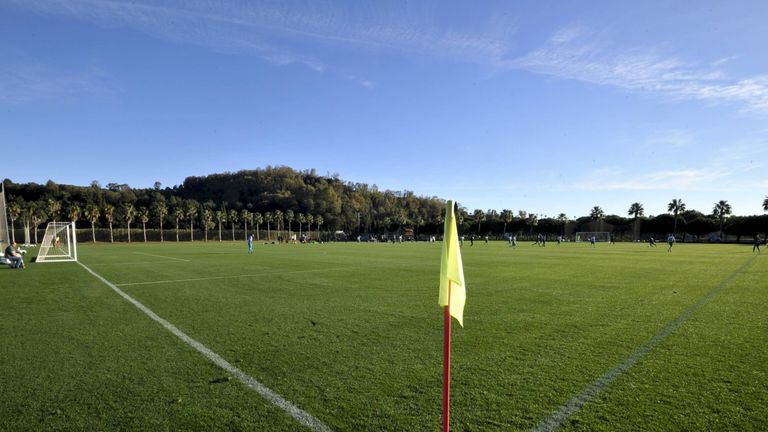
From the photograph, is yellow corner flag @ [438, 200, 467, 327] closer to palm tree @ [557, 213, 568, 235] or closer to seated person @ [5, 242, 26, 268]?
seated person @ [5, 242, 26, 268]

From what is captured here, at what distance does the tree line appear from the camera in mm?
97562

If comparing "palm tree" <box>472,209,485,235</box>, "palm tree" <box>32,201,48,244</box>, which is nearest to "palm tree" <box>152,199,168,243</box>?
"palm tree" <box>32,201,48,244</box>

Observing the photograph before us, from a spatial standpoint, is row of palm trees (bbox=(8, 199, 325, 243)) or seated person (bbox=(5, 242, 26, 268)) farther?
row of palm trees (bbox=(8, 199, 325, 243))

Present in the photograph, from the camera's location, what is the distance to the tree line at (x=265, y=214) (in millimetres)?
97562

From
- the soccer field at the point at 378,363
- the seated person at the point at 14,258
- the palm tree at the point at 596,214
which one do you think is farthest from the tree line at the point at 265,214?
the soccer field at the point at 378,363

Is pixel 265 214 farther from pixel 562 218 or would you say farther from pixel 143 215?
pixel 562 218

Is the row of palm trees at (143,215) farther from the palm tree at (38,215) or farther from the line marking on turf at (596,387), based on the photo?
the line marking on turf at (596,387)

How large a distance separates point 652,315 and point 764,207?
12190 centimetres

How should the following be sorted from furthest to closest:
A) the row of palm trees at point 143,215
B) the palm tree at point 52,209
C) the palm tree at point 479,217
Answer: the palm tree at point 479,217, the palm tree at point 52,209, the row of palm trees at point 143,215

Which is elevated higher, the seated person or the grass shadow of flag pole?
the grass shadow of flag pole

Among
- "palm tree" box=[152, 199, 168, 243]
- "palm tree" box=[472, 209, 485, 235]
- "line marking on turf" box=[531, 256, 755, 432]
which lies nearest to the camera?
"line marking on turf" box=[531, 256, 755, 432]

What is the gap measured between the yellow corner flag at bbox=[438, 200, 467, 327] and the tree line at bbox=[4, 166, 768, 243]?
309ft

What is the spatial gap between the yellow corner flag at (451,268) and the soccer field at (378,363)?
1196mm

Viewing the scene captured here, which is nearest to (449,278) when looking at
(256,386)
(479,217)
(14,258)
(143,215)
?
(256,386)
